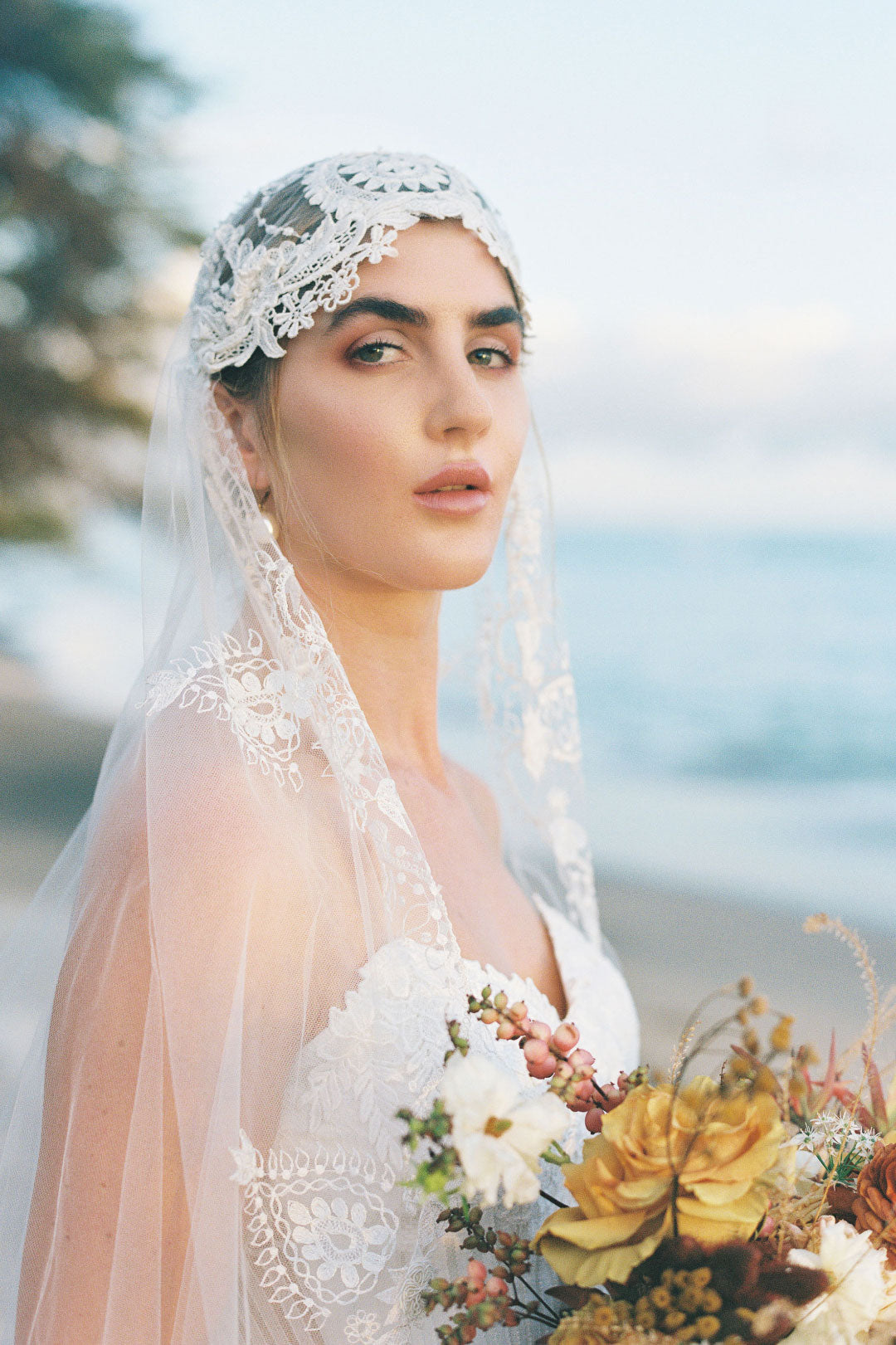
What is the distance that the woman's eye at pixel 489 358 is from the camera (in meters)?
2.05

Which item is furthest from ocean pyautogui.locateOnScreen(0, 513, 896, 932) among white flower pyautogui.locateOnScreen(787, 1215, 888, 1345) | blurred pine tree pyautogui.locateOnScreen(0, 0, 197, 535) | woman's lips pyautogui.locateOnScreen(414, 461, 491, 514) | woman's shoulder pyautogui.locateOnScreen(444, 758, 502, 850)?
white flower pyautogui.locateOnScreen(787, 1215, 888, 1345)

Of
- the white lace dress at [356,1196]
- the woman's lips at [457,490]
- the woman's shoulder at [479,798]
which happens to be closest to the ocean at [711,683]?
the woman's shoulder at [479,798]

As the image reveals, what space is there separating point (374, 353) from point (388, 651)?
55cm

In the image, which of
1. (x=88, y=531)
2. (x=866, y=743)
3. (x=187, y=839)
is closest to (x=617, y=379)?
(x=866, y=743)

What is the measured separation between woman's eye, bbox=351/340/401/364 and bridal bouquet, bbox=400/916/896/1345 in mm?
1114

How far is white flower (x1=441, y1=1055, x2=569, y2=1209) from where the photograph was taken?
1.01m

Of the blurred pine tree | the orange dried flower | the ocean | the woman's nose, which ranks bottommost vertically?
the orange dried flower

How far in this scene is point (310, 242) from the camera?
196 cm

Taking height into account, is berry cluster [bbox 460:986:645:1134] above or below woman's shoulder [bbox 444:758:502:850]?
below

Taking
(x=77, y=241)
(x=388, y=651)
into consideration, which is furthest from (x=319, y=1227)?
(x=77, y=241)

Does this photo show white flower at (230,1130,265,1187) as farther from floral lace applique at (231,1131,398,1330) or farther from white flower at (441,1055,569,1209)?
white flower at (441,1055,569,1209)

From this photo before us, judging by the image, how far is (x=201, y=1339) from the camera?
141 cm

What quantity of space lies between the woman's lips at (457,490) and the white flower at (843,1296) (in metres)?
1.20

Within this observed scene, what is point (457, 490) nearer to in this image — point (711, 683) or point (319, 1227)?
point (319, 1227)
